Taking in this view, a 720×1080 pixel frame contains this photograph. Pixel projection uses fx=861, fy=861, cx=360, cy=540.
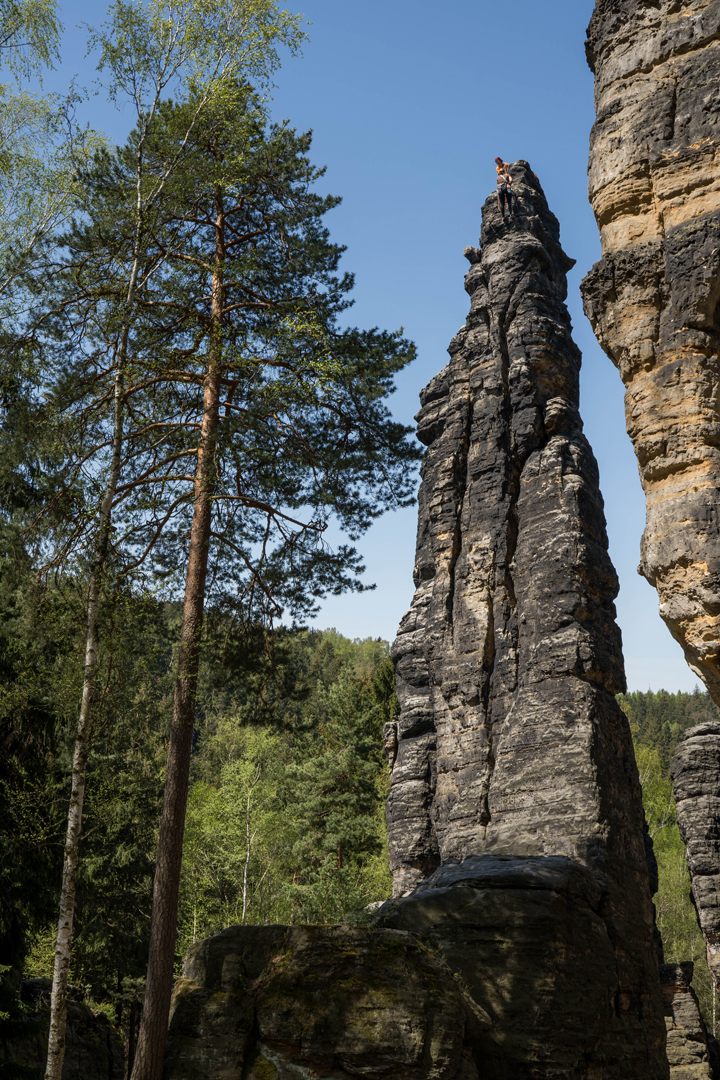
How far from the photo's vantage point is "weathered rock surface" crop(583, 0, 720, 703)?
5.91 meters

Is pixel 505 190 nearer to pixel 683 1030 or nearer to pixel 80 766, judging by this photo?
pixel 80 766

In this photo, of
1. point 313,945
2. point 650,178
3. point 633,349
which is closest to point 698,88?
A: point 650,178

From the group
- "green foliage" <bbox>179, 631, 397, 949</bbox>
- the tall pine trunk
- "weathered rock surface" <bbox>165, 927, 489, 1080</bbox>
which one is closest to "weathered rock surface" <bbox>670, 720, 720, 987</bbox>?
"green foliage" <bbox>179, 631, 397, 949</bbox>

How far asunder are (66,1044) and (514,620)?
46.7 ft

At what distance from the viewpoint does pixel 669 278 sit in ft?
20.9

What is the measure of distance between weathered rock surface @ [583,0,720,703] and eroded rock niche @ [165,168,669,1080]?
469 centimetres

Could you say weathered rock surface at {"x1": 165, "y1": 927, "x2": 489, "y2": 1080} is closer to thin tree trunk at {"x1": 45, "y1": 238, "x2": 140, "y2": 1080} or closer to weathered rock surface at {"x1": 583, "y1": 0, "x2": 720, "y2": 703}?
thin tree trunk at {"x1": 45, "y1": 238, "x2": 140, "y2": 1080}

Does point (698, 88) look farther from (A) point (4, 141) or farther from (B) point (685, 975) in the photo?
(B) point (685, 975)

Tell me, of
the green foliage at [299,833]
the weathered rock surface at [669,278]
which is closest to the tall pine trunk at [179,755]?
the weathered rock surface at [669,278]

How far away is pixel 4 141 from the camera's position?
47.3 ft

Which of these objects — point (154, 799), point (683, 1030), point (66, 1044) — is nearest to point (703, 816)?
point (683, 1030)

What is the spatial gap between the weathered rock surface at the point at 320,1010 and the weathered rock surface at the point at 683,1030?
1558cm

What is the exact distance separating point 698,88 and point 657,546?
357cm

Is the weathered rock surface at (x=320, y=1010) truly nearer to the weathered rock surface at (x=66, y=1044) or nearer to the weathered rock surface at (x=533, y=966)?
the weathered rock surface at (x=533, y=966)
